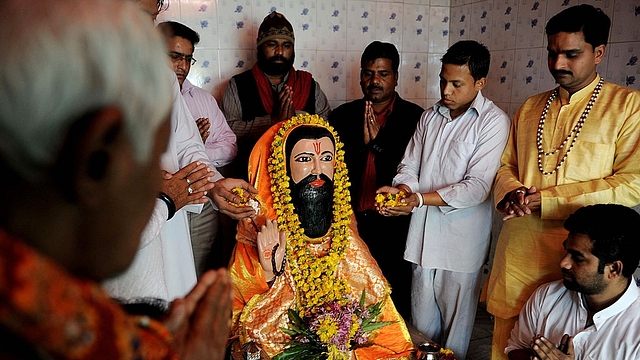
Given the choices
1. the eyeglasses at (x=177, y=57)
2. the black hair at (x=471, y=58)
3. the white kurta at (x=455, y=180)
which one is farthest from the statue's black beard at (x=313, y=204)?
the eyeglasses at (x=177, y=57)

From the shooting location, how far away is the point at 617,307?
7.19ft

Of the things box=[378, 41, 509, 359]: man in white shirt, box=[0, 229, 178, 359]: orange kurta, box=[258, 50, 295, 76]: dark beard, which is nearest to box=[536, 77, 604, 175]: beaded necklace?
box=[378, 41, 509, 359]: man in white shirt

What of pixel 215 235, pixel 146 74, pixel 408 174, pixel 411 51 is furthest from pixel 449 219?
pixel 146 74

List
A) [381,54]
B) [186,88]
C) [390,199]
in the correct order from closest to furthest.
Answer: [390,199] → [186,88] → [381,54]

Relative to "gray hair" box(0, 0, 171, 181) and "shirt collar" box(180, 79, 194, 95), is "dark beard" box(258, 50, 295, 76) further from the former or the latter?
"gray hair" box(0, 0, 171, 181)

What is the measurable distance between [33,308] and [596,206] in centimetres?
237

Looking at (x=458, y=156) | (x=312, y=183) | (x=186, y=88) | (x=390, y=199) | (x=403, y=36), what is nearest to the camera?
(x=312, y=183)

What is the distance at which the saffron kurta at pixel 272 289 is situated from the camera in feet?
8.21

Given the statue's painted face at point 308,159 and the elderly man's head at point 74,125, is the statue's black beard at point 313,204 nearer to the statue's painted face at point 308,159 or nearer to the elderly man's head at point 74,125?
the statue's painted face at point 308,159

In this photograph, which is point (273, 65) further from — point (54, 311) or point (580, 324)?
point (54, 311)

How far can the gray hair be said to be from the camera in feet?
1.77

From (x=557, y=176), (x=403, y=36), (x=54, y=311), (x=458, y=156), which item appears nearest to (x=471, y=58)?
(x=458, y=156)

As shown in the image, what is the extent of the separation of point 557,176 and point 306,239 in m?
1.34

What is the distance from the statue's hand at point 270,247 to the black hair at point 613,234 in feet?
4.61
